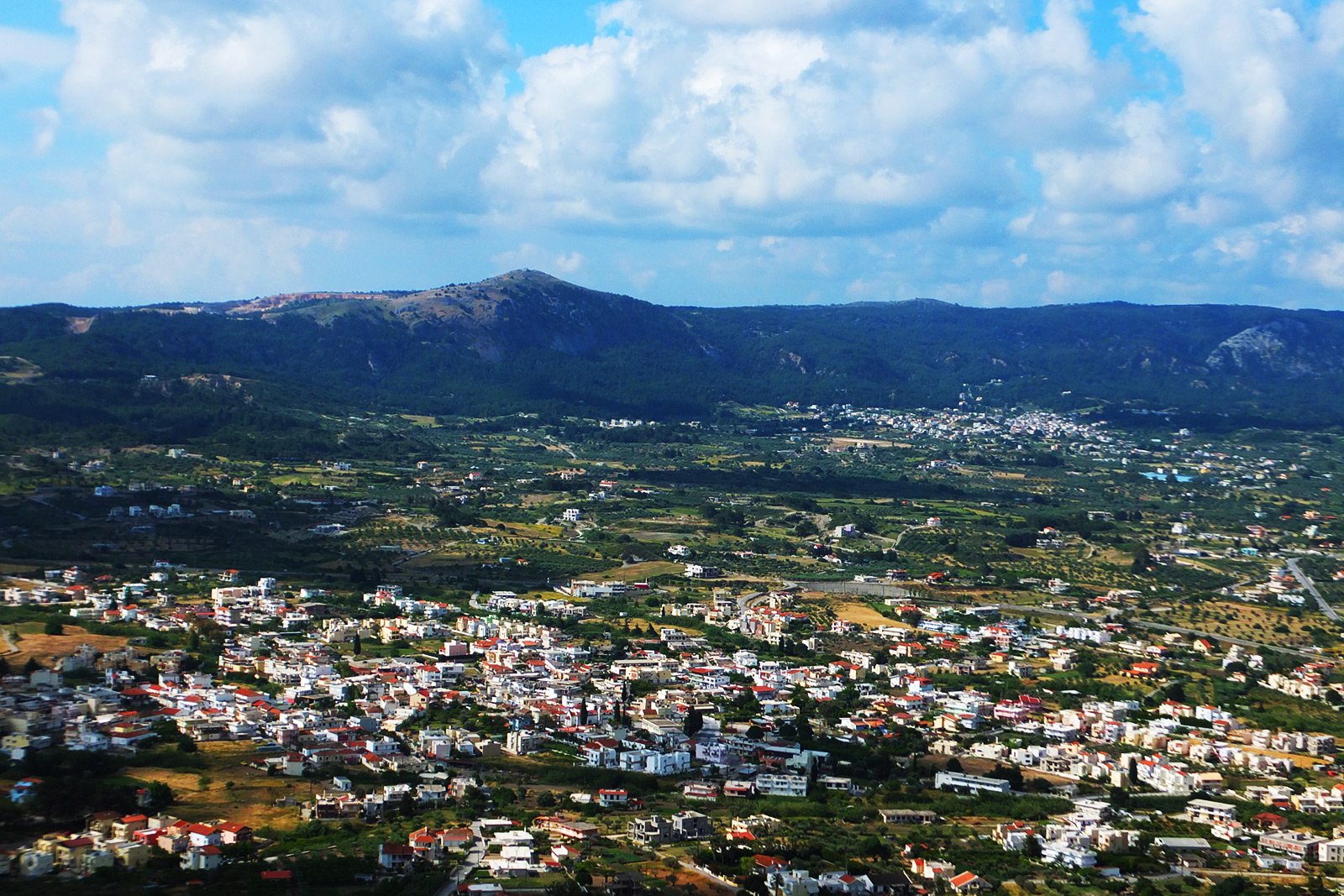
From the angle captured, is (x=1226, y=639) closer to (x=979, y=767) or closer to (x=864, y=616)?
(x=864, y=616)

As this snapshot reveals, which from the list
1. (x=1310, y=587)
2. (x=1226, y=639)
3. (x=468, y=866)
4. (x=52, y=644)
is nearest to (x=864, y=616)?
(x=1226, y=639)

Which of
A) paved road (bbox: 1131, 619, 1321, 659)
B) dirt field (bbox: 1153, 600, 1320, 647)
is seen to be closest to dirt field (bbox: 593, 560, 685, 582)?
paved road (bbox: 1131, 619, 1321, 659)

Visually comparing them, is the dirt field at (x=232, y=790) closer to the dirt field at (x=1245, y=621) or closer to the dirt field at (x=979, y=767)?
the dirt field at (x=979, y=767)

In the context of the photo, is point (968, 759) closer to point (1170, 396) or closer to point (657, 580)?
point (657, 580)

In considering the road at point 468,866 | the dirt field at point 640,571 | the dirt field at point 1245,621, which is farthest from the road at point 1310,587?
the road at point 468,866

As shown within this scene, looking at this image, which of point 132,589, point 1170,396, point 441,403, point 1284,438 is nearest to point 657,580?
point 132,589

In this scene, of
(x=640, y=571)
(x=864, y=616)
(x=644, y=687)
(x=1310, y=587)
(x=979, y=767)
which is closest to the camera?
(x=979, y=767)

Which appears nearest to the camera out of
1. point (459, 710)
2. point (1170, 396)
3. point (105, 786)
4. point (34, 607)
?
point (105, 786)
